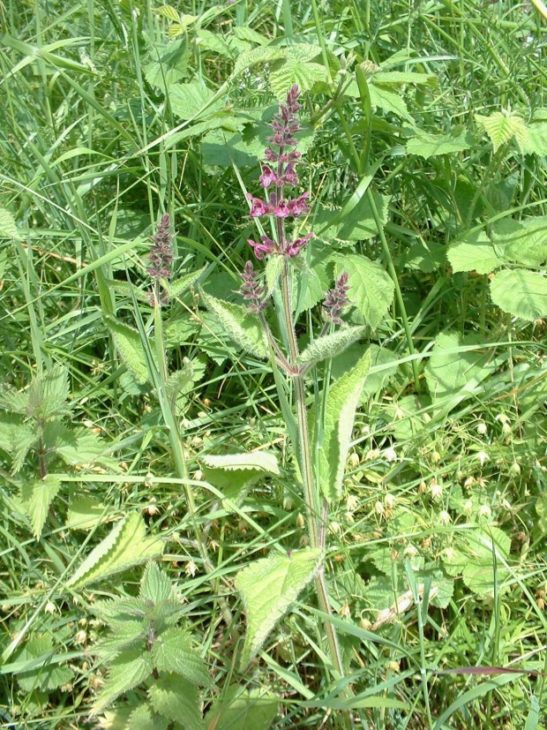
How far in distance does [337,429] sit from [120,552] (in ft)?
1.77

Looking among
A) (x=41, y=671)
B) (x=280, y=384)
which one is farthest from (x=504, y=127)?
(x=41, y=671)

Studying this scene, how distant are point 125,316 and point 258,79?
863 mm

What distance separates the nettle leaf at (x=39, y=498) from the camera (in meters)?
1.83

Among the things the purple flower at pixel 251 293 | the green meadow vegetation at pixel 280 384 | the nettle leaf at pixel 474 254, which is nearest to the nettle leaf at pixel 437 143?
the green meadow vegetation at pixel 280 384

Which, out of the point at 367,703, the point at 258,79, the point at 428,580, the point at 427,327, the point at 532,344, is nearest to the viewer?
the point at 367,703

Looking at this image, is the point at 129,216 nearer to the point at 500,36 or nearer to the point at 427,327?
the point at 427,327

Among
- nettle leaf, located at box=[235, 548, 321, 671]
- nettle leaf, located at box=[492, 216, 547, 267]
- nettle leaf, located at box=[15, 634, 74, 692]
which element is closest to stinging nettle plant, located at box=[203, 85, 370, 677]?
nettle leaf, located at box=[235, 548, 321, 671]

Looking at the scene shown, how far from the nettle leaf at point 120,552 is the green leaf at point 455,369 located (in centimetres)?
84

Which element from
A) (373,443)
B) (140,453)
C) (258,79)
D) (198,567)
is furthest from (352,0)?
(198,567)

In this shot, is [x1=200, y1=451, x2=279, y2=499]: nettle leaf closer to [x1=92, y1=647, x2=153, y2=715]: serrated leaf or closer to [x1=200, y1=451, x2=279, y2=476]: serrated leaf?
[x1=200, y1=451, x2=279, y2=476]: serrated leaf

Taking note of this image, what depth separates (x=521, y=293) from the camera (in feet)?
6.95

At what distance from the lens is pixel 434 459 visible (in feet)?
6.77

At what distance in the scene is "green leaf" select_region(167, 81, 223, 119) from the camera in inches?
90.5

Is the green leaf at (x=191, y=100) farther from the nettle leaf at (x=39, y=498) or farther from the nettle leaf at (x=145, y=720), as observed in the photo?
the nettle leaf at (x=145, y=720)
